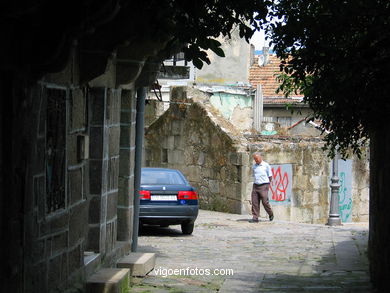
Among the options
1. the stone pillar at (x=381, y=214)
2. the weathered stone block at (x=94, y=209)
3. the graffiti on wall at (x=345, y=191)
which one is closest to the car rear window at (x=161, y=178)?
the stone pillar at (x=381, y=214)


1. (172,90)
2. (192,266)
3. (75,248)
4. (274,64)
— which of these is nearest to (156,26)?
(75,248)

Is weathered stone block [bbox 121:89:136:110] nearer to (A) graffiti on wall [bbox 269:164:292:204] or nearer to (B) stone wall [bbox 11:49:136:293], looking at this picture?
(B) stone wall [bbox 11:49:136:293]

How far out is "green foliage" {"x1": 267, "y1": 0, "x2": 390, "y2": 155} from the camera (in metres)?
8.65

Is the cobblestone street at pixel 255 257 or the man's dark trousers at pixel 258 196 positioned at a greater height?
the man's dark trousers at pixel 258 196

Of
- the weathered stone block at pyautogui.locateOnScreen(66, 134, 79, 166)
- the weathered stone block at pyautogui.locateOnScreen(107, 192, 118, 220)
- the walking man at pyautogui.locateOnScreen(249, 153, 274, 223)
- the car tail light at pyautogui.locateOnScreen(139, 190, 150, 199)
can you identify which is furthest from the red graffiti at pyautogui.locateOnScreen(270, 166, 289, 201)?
the weathered stone block at pyautogui.locateOnScreen(66, 134, 79, 166)

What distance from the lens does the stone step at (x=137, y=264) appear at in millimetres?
10617

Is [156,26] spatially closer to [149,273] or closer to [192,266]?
[149,273]

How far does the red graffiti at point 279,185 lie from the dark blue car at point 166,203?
20.4 feet

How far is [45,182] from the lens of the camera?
6496 millimetres

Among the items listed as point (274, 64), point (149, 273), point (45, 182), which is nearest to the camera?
point (45, 182)

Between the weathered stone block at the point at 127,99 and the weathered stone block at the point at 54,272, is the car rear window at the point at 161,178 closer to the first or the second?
the weathered stone block at the point at 127,99

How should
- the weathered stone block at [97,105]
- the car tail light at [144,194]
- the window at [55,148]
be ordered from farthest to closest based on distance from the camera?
1. the car tail light at [144,194]
2. the weathered stone block at [97,105]
3. the window at [55,148]

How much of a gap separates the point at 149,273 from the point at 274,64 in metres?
30.5

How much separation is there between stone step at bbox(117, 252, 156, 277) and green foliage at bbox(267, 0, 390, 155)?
3.12 m
